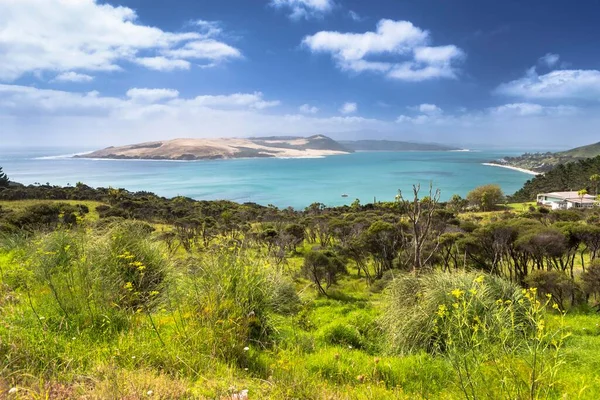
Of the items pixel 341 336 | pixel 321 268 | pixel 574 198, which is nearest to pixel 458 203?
pixel 574 198

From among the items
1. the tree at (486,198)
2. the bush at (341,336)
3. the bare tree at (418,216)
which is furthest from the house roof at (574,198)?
the bush at (341,336)

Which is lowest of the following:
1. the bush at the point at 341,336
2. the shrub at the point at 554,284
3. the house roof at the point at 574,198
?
the house roof at the point at 574,198

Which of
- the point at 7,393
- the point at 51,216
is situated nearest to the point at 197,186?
the point at 51,216

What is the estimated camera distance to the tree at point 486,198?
52.1m

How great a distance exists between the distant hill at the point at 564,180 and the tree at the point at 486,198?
54.1 feet

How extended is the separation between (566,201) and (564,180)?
29.9 metres

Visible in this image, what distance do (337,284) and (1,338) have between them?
15.5 meters

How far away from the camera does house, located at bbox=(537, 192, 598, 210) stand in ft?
154

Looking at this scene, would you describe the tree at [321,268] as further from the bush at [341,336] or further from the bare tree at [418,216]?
the bush at [341,336]

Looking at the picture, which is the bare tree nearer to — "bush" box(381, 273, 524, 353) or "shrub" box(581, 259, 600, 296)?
"bush" box(381, 273, 524, 353)

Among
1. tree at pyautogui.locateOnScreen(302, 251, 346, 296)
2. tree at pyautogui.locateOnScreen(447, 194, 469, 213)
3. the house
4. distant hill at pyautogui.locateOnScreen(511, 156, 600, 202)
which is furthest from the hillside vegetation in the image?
distant hill at pyautogui.locateOnScreen(511, 156, 600, 202)

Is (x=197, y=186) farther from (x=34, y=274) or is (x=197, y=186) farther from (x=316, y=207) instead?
(x=34, y=274)

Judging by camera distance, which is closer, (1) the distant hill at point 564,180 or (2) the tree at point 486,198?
(2) the tree at point 486,198

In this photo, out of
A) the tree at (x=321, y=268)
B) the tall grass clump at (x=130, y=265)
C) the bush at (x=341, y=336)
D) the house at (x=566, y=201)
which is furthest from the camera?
the house at (x=566, y=201)
